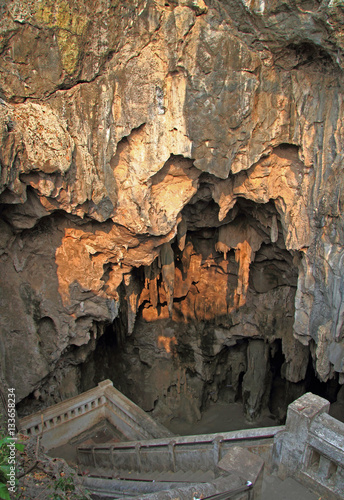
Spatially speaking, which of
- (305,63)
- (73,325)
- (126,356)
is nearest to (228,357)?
(126,356)

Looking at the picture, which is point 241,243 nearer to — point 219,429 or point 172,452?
point 219,429

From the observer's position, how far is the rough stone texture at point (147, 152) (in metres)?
9.50

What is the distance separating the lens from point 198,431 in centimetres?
1678

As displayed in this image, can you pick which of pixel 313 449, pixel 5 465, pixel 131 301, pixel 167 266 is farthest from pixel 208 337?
pixel 5 465

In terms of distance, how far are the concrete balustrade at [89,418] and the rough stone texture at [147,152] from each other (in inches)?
57.6

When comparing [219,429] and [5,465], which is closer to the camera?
[5,465]

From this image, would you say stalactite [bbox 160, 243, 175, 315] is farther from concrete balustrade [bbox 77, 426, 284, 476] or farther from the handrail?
the handrail

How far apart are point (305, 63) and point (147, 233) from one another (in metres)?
6.36

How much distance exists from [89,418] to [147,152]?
27.5 feet

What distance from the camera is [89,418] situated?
497 inches

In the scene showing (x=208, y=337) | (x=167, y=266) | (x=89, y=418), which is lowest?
(x=89, y=418)

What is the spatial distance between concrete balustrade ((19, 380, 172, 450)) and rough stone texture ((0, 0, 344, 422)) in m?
1.46

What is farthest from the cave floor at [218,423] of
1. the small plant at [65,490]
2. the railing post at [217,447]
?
the small plant at [65,490]

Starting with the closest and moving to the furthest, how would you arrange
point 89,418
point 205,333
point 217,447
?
point 217,447 < point 89,418 < point 205,333
